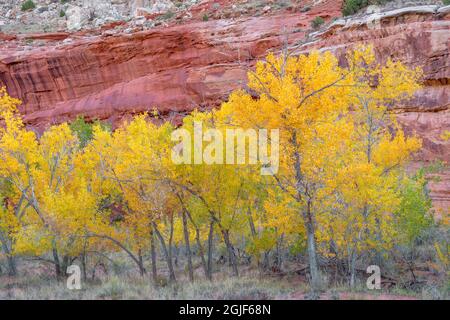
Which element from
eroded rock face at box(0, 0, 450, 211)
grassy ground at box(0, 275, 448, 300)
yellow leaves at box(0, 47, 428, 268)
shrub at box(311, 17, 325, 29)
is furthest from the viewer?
shrub at box(311, 17, 325, 29)

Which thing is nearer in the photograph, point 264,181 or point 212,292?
point 212,292

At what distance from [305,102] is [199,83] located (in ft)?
80.4

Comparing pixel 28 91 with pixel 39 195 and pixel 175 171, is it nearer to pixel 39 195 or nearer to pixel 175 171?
pixel 39 195

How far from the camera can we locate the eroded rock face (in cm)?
2558

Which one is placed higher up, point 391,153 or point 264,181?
point 264,181

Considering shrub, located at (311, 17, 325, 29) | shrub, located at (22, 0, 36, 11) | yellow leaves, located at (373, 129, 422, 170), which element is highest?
shrub, located at (22, 0, 36, 11)

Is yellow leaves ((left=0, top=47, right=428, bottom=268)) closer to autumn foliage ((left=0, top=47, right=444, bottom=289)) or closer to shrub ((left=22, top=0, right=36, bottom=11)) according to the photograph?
autumn foliage ((left=0, top=47, right=444, bottom=289))

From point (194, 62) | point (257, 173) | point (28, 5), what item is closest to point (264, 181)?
point (257, 173)

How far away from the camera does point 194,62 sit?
3628cm

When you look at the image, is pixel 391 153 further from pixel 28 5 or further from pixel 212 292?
pixel 28 5

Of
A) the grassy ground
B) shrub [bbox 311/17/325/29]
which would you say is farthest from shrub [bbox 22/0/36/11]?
the grassy ground

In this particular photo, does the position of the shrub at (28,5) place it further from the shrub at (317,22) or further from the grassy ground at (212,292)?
the grassy ground at (212,292)

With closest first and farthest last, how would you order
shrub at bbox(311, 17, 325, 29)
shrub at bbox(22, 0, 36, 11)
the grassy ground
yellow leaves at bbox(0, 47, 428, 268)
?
the grassy ground
yellow leaves at bbox(0, 47, 428, 268)
shrub at bbox(311, 17, 325, 29)
shrub at bbox(22, 0, 36, 11)

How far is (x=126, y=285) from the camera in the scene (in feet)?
41.5
